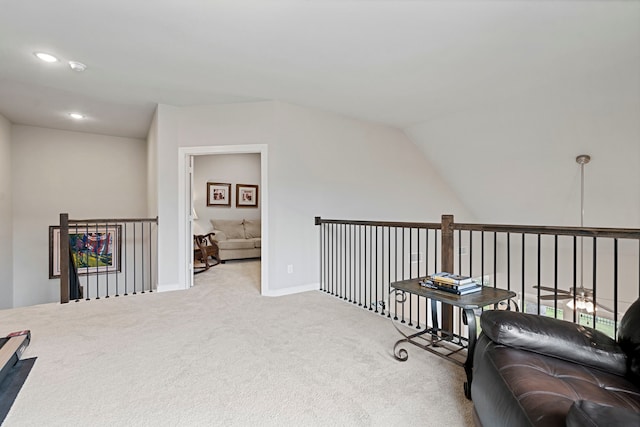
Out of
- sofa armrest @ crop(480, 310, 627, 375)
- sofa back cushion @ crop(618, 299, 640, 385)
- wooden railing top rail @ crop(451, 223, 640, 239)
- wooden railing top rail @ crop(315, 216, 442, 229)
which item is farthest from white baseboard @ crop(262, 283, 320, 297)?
sofa back cushion @ crop(618, 299, 640, 385)

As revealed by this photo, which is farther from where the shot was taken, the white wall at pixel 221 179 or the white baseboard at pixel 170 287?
the white wall at pixel 221 179

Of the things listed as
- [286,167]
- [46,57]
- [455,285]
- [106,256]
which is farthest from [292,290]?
[106,256]

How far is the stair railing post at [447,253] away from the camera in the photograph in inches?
98.4

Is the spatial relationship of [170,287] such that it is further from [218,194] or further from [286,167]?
[218,194]

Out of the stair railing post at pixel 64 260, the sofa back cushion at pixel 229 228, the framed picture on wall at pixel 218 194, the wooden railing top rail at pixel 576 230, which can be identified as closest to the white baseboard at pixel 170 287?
the stair railing post at pixel 64 260

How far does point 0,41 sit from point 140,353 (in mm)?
2752

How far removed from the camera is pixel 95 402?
170 centimetres

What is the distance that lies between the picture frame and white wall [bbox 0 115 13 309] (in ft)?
1.73

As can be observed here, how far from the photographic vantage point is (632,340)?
4.27 ft

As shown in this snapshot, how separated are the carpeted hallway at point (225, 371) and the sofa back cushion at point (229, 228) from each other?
12.5 ft

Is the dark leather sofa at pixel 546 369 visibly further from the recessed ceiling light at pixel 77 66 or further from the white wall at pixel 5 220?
the white wall at pixel 5 220

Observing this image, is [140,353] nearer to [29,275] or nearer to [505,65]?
[505,65]

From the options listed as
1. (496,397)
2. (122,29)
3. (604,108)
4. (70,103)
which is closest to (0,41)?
(122,29)

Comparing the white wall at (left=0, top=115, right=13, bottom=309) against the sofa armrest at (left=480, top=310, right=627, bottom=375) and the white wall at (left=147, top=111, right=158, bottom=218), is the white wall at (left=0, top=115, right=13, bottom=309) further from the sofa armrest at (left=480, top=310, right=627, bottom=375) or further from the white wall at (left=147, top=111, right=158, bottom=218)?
the sofa armrest at (left=480, top=310, right=627, bottom=375)
